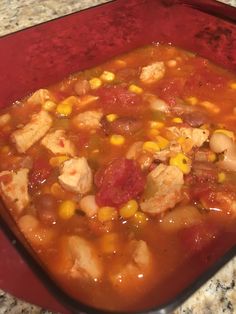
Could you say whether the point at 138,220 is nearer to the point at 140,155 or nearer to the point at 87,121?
the point at 140,155

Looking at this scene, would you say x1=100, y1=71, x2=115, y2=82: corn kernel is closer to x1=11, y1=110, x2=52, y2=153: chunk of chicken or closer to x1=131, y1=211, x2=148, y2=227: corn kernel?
x1=11, y1=110, x2=52, y2=153: chunk of chicken

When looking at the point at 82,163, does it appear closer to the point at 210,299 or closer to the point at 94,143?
the point at 94,143

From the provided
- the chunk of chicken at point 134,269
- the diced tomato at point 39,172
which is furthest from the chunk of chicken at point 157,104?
the chunk of chicken at point 134,269

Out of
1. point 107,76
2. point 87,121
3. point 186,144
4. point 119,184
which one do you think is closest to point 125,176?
point 119,184

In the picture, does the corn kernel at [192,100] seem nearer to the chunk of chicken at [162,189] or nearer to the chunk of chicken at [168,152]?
the chunk of chicken at [168,152]

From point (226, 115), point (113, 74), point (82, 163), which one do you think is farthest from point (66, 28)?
point (226, 115)

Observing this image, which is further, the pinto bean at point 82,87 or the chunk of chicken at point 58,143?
the pinto bean at point 82,87
